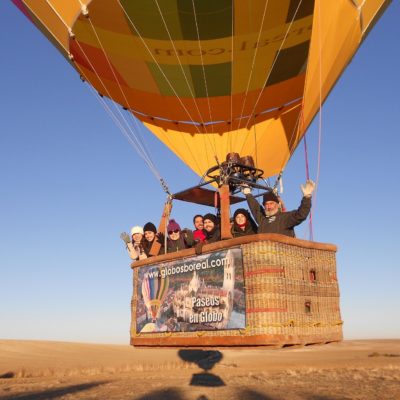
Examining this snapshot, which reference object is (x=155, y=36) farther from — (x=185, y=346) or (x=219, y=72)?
(x=185, y=346)

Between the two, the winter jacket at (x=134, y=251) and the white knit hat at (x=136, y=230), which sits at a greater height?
the white knit hat at (x=136, y=230)

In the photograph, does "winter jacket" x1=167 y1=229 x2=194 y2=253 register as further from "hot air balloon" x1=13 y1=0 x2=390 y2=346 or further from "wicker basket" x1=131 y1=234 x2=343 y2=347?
"wicker basket" x1=131 y1=234 x2=343 y2=347

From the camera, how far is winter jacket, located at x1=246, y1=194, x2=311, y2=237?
444 centimetres

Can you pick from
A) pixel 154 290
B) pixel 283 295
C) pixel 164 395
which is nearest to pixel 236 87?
pixel 154 290

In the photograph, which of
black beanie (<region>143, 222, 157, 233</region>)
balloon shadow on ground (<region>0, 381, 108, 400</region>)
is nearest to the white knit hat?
black beanie (<region>143, 222, 157, 233</region>)

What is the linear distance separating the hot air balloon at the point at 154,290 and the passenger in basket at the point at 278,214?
1255mm

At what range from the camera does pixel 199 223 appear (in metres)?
6.00

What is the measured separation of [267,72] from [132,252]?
393 centimetres

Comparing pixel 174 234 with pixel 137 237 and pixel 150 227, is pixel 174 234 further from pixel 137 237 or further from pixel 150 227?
pixel 137 237

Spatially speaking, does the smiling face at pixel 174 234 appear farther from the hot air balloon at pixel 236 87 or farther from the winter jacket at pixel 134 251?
the winter jacket at pixel 134 251

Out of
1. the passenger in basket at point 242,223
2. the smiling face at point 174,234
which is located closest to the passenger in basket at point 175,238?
the smiling face at point 174,234

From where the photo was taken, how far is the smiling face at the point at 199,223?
235 inches

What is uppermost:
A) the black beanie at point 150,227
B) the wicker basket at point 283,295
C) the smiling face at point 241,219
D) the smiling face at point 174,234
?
the black beanie at point 150,227

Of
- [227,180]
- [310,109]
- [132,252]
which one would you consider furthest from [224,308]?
[310,109]
